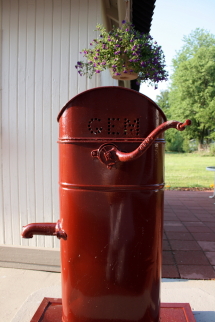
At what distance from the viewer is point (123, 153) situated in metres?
1.52

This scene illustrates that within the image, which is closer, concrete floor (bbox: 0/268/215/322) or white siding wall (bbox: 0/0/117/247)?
concrete floor (bbox: 0/268/215/322)

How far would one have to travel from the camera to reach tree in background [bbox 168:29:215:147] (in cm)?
2798

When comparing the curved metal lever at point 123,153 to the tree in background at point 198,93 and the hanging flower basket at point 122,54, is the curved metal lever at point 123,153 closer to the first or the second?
the hanging flower basket at point 122,54

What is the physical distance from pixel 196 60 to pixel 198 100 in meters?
3.96

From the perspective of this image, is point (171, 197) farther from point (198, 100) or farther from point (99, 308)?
point (198, 100)

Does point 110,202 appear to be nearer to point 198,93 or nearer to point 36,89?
point 36,89

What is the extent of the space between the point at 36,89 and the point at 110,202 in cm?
205

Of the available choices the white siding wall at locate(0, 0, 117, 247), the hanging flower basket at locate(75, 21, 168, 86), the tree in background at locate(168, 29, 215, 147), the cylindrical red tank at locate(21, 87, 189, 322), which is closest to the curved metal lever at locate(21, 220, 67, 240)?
the cylindrical red tank at locate(21, 87, 189, 322)

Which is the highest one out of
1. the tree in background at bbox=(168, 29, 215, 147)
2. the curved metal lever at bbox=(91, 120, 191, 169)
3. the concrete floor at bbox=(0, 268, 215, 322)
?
the tree in background at bbox=(168, 29, 215, 147)

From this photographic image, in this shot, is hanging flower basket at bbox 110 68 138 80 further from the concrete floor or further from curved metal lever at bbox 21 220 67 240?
the concrete floor

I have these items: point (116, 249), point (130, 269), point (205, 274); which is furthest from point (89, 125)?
point (205, 274)

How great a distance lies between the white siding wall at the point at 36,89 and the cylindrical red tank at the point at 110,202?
1.58 metres

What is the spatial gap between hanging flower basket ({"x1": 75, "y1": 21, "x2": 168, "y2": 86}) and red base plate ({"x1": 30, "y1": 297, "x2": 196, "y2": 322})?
2050mm

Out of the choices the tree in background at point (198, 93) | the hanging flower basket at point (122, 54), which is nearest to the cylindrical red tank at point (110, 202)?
the hanging flower basket at point (122, 54)
